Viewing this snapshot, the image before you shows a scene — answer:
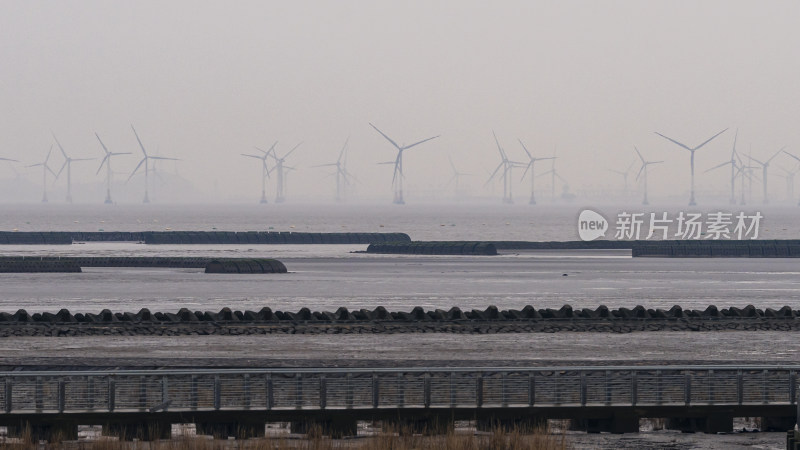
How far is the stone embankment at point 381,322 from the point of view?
57750 millimetres

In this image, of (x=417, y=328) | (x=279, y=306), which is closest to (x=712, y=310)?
(x=417, y=328)

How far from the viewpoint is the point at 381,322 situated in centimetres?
6072

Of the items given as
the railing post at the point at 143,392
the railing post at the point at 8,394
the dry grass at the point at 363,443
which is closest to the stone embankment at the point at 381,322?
the railing post at the point at 143,392

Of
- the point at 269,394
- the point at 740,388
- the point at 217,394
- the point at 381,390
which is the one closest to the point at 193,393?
the point at 217,394

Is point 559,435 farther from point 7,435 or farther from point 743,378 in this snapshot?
point 7,435

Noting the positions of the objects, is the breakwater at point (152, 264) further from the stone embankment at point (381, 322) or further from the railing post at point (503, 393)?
the railing post at point (503, 393)

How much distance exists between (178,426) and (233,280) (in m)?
71.3

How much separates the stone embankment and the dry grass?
27.6 metres

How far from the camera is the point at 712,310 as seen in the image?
65062 mm

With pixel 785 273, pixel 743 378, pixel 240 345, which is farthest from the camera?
pixel 785 273

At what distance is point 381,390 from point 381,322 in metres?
28.3

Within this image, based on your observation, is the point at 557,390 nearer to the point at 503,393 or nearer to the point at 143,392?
the point at 503,393

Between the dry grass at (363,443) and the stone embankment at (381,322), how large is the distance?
2763 centimetres

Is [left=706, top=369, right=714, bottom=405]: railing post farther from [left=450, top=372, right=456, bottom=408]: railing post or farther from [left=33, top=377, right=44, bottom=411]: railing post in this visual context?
[left=33, top=377, right=44, bottom=411]: railing post
